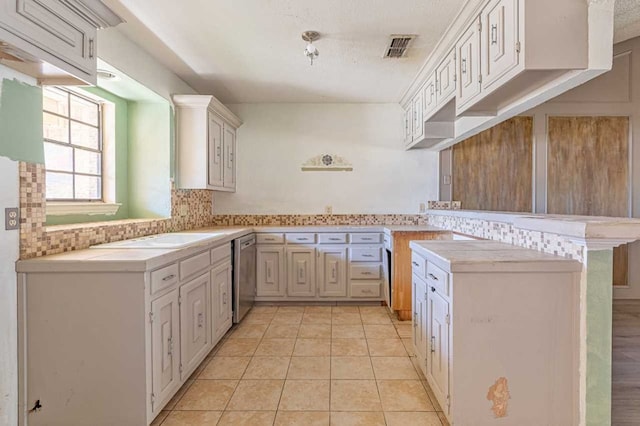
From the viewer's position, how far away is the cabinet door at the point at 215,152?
3.70 metres

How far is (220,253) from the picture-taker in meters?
2.98

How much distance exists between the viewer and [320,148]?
458cm

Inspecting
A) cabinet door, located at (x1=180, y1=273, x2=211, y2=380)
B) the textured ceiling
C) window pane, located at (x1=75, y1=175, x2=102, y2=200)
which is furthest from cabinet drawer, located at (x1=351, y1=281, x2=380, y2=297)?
window pane, located at (x1=75, y1=175, x2=102, y2=200)

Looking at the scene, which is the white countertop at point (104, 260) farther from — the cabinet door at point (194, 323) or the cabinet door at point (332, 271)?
the cabinet door at point (332, 271)

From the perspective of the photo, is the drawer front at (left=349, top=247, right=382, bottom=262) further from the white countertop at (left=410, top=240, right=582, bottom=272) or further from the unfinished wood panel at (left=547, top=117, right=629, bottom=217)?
the unfinished wood panel at (left=547, top=117, right=629, bottom=217)

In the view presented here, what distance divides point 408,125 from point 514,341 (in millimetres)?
3019

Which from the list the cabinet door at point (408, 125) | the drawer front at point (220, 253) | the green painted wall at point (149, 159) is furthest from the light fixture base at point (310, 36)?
the drawer front at point (220, 253)

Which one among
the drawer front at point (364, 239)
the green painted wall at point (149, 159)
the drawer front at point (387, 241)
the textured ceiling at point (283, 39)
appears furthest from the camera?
the drawer front at point (364, 239)

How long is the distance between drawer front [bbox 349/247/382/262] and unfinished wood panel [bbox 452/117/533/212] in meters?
1.39

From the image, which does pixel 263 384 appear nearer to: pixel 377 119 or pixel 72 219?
pixel 72 219

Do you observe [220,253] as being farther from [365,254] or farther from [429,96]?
[429,96]

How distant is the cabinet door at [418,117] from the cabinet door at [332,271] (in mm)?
1512

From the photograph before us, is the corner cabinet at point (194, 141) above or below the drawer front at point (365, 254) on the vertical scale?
above

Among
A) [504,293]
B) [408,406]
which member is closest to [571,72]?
[504,293]
